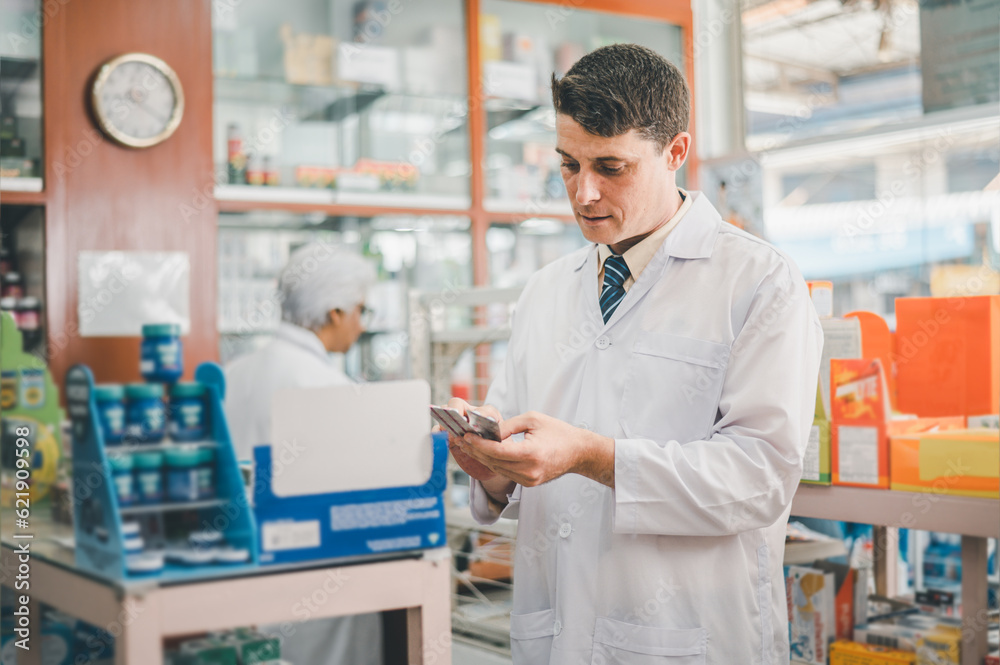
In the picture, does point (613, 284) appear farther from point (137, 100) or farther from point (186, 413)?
point (137, 100)

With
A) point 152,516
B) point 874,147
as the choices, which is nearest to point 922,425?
point 152,516

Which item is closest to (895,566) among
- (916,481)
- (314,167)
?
(916,481)

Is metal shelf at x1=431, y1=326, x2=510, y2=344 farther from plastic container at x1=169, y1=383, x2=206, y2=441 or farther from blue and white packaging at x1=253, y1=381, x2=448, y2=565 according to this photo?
plastic container at x1=169, y1=383, x2=206, y2=441

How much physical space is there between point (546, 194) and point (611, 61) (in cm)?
351

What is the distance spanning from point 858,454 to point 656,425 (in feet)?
1.88

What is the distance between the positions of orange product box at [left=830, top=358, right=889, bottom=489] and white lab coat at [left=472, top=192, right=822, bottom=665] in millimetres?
306

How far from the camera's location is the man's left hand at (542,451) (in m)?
1.46

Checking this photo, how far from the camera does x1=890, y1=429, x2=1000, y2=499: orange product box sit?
1.76m

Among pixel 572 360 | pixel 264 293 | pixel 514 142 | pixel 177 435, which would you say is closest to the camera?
pixel 177 435

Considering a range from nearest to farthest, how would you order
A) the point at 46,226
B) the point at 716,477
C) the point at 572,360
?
1. the point at 716,477
2. the point at 572,360
3. the point at 46,226

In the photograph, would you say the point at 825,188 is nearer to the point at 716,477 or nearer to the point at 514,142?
the point at 514,142

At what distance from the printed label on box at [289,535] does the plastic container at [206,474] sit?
9 centimetres

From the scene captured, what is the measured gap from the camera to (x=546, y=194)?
16.9ft

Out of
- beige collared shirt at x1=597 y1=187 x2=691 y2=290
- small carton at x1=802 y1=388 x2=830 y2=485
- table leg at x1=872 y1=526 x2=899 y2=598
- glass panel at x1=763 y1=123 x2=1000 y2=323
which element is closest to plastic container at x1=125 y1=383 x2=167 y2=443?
beige collared shirt at x1=597 y1=187 x2=691 y2=290
